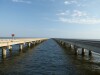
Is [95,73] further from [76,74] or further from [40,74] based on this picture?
[40,74]

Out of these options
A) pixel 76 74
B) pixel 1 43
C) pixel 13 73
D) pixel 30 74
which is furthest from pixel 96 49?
pixel 1 43

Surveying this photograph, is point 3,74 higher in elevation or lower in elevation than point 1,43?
lower

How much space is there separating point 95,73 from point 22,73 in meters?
9.53

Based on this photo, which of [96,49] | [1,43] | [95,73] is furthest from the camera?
[1,43]

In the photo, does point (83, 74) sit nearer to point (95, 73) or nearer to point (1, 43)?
point (95, 73)

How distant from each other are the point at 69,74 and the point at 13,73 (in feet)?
23.2

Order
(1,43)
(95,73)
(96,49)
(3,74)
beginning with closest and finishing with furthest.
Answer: (3,74) < (95,73) < (96,49) < (1,43)

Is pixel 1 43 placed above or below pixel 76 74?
above

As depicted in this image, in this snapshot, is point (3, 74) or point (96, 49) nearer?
point (3, 74)

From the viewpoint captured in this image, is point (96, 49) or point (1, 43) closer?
point (96, 49)

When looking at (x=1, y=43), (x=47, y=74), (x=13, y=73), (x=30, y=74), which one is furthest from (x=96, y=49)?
(x=1, y=43)

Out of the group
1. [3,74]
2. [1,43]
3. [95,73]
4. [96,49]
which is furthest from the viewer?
[1,43]

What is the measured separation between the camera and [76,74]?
22.8m

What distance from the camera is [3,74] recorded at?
2191cm
